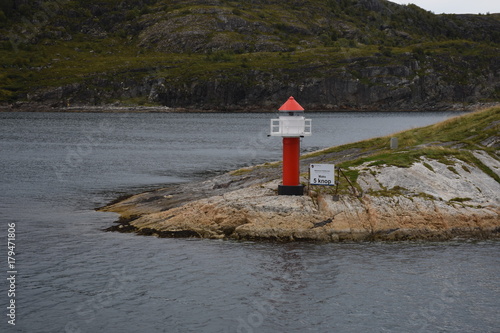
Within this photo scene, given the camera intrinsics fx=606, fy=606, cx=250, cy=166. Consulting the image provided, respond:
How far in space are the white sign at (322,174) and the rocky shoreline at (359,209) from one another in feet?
1.68

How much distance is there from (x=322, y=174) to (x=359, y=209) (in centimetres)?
295

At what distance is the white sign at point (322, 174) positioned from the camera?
34.2 metres

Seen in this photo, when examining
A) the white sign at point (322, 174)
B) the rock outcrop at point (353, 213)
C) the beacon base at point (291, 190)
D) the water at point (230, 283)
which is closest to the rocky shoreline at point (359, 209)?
the rock outcrop at point (353, 213)

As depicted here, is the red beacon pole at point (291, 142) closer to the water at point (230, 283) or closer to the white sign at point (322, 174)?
the white sign at point (322, 174)

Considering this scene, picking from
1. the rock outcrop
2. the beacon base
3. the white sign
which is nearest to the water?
the rock outcrop

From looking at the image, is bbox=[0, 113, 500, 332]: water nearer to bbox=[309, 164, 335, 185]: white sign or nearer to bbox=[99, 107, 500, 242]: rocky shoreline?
bbox=[99, 107, 500, 242]: rocky shoreline

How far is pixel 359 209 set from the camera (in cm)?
3316

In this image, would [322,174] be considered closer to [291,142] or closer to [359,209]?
[291,142]

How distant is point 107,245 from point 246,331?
1250cm

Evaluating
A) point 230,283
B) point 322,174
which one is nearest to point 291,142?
point 322,174

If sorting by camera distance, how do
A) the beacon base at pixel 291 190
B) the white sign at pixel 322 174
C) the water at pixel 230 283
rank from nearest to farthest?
the water at pixel 230 283 → the beacon base at pixel 291 190 → the white sign at pixel 322 174

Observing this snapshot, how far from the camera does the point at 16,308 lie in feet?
76.5

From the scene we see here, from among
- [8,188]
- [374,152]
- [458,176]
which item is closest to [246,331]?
[458,176]

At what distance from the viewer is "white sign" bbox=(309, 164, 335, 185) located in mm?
34250
